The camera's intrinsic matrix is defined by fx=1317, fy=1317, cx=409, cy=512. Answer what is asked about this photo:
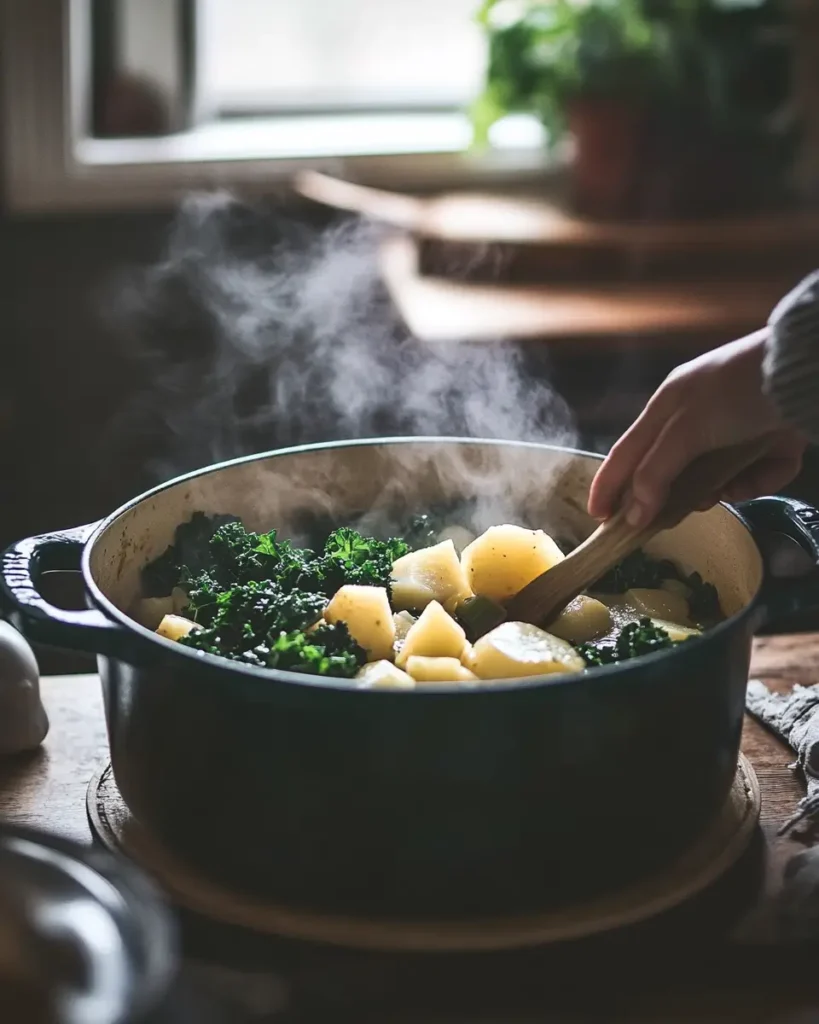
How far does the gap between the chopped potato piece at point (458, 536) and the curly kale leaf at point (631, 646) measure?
1.15 feet

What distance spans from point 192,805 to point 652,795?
400mm

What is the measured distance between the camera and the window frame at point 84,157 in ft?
10.5

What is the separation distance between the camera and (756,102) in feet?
10.8

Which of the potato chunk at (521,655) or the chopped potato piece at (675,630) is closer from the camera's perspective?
the potato chunk at (521,655)

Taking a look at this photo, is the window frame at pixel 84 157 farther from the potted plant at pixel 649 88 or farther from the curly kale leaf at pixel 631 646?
the curly kale leaf at pixel 631 646

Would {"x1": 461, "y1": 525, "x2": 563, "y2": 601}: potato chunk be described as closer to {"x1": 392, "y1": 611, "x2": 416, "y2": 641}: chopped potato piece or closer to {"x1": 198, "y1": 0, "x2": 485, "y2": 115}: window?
{"x1": 392, "y1": 611, "x2": 416, "y2": 641}: chopped potato piece

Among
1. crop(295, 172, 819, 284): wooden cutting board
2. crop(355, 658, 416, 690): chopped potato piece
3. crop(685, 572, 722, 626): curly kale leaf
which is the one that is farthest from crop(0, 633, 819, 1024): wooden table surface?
crop(295, 172, 819, 284): wooden cutting board

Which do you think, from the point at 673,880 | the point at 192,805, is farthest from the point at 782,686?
the point at 192,805

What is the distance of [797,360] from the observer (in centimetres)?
119

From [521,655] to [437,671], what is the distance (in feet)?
0.27

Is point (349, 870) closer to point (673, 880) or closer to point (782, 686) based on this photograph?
point (673, 880)

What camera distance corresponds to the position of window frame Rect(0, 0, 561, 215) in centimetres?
321

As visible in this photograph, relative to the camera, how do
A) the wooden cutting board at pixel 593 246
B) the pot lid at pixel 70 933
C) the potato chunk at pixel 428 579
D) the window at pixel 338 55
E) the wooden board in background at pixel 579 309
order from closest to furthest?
the pot lid at pixel 70 933, the potato chunk at pixel 428 579, the wooden board in background at pixel 579 309, the wooden cutting board at pixel 593 246, the window at pixel 338 55

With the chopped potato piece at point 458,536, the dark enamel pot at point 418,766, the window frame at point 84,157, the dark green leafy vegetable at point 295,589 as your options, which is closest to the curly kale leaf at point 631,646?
the dark green leafy vegetable at point 295,589
